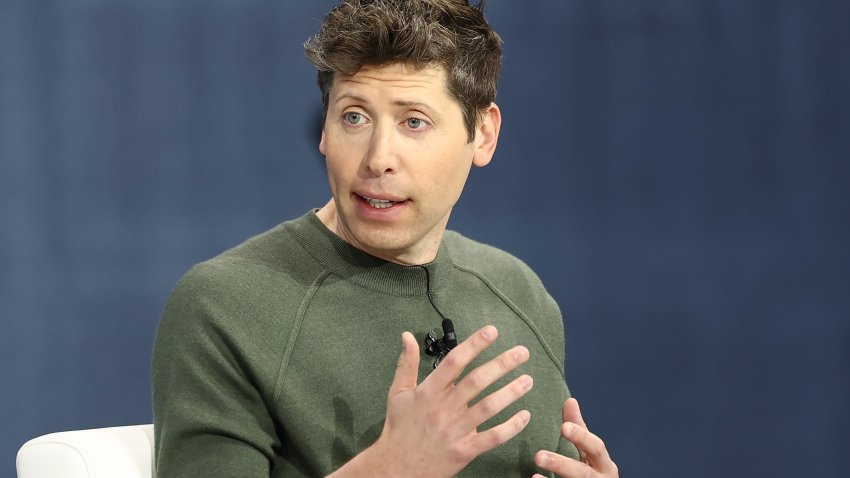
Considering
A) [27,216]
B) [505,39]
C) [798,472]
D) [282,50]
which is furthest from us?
[798,472]

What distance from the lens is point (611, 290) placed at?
8.61ft

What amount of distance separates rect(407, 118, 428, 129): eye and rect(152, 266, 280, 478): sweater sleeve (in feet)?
1.07

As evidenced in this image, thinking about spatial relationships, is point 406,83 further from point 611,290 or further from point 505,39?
point 611,290

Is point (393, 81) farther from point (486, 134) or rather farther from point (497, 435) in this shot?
point (497, 435)

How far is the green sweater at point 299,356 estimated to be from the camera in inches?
52.8

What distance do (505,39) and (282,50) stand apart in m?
0.54

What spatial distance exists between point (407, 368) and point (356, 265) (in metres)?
0.31

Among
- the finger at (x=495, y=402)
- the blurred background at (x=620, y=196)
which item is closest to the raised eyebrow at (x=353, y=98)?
the finger at (x=495, y=402)

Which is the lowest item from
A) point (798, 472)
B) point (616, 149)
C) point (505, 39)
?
point (798, 472)

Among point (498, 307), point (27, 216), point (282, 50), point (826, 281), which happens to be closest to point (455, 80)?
point (498, 307)

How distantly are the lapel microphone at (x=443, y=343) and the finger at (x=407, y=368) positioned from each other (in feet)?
0.70

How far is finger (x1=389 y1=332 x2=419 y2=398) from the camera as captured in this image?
49.7 inches

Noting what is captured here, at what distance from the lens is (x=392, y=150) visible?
1431 millimetres

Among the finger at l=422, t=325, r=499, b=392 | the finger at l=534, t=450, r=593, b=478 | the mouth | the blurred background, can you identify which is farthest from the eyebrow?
the blurred background
